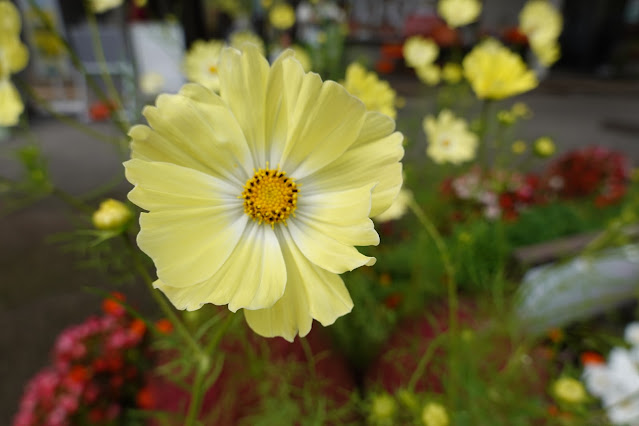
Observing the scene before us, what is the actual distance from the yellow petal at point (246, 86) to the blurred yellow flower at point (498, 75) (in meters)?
0.42

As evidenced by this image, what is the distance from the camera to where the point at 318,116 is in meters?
0.26

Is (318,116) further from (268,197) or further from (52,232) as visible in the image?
(52,232)

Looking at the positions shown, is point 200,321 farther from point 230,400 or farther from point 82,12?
point 82,12

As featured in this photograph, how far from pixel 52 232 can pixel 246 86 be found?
5.91 ft

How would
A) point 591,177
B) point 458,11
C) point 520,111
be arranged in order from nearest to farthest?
point 520,111 < point 458,11 < point 591,177

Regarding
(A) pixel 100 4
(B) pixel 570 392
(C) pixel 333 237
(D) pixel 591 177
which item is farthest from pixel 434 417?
(D) pixel 591 177

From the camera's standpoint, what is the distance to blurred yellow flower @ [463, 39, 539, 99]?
0.56 meters

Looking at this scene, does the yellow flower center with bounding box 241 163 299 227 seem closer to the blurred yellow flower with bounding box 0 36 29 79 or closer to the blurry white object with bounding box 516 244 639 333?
the blurred yellow flower with bounding box 0 36 29 79

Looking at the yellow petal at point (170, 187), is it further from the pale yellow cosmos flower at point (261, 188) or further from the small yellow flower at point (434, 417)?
the small yellow flower at point (434, 417)

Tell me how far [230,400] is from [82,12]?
3.35 m

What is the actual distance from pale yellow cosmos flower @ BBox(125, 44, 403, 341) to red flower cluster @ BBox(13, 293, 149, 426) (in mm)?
690

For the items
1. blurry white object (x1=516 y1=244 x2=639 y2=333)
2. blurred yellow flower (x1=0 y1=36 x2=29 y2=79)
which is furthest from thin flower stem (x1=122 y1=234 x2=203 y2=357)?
blurry white object (x1=516 y1=244 x2=639 y2=333)

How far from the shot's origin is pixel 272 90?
26 cm

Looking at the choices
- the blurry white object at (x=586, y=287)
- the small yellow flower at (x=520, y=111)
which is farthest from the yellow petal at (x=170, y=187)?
the blurry white object at (x=586, y=287)
